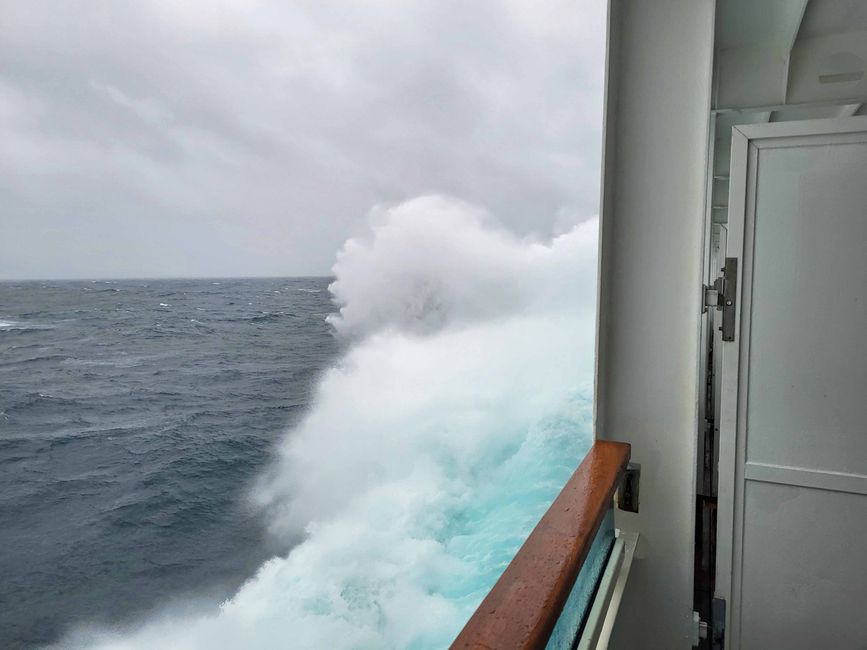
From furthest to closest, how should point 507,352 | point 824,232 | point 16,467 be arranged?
point 507,352 < point 16,467 < point 824,232

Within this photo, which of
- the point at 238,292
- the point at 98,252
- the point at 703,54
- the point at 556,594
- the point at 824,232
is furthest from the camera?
the point at 238,292

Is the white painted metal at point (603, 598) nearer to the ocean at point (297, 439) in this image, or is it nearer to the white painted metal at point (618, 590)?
the white painted metal at point (618, 590)

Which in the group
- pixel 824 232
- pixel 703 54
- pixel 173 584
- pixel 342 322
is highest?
pixel 703 54

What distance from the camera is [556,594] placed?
0.37m

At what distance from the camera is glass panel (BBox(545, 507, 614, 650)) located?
47 cm

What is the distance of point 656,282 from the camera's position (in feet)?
2.75

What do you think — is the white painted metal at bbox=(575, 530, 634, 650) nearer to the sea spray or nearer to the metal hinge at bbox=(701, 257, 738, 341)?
the metal hinge at bbox=(701, 257, 738, 341)

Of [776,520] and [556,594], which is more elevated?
[556,594]

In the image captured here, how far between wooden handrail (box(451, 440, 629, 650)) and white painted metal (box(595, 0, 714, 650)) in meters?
0.21

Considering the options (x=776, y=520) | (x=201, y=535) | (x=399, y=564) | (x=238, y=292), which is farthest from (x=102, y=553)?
(x=776, y=520)

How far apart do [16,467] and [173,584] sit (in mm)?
2951

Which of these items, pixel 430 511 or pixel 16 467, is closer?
pixel 16 467

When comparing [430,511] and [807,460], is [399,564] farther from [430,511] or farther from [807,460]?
[807,460]

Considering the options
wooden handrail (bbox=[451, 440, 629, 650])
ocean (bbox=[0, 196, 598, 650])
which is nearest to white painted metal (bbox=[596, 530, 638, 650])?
wooden handrail (bbox=[451, 440, 629, 650])
